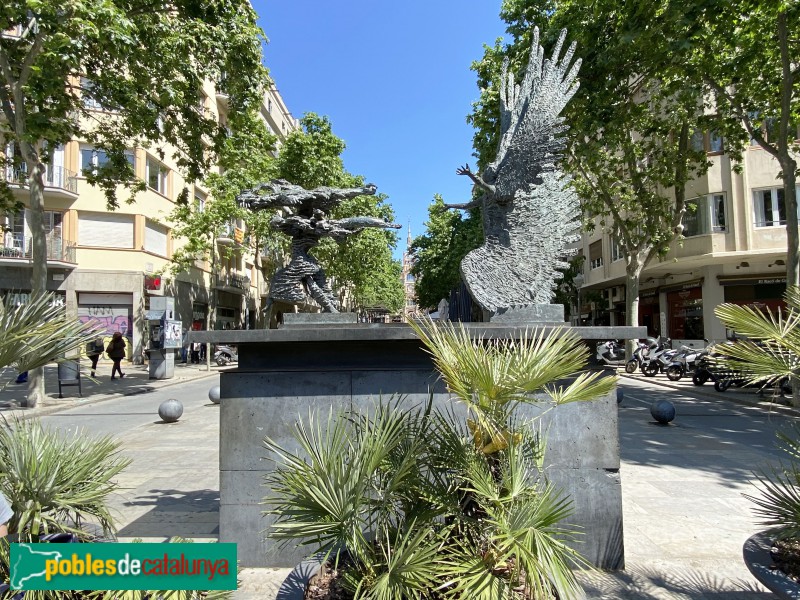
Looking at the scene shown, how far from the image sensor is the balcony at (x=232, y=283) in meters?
35.4

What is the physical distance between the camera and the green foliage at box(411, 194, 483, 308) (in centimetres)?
3431

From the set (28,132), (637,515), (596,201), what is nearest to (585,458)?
(637,515)

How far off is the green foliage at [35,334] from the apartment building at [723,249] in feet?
70.4

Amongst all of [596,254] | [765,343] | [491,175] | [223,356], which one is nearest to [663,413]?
[491,175]

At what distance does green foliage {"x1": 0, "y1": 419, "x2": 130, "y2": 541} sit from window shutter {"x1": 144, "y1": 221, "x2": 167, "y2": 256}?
88.3ft

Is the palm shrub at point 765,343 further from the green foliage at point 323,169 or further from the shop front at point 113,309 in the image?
the shop front at point 113,309

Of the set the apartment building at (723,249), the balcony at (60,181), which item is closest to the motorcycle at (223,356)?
the balcony at (60,181)

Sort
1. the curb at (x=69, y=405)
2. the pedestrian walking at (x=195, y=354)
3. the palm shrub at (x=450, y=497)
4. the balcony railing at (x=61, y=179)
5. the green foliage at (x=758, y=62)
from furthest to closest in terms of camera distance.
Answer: the pedestrian walking at (x=195, y=354) < the balcony railing at (x=61, y=179) < the curb at (x=69, y=405) < the green foliage at (x=758, y=62) < the palm shrub at (x=450, y=497)

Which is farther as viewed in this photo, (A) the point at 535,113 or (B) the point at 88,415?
(B) the point at 88,415

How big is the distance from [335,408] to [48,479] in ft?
5.60

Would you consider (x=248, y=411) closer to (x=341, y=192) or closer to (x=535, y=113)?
(x=341, y=192)

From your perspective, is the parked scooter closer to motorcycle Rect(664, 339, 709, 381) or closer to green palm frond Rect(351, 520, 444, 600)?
motorcycle Rect(664, 339, 709, 381)

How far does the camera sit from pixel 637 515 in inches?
192

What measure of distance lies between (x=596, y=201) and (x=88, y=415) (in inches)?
650
